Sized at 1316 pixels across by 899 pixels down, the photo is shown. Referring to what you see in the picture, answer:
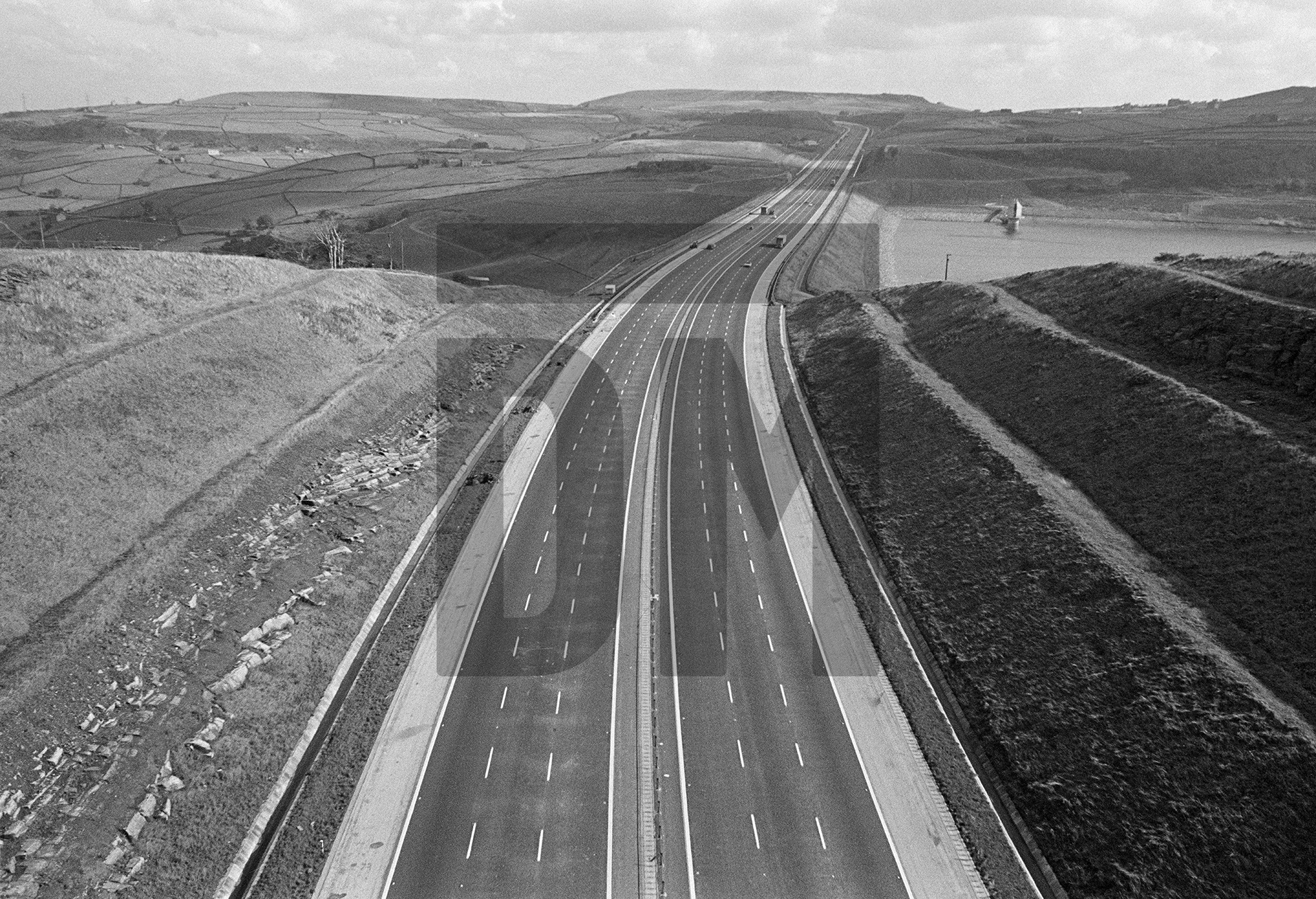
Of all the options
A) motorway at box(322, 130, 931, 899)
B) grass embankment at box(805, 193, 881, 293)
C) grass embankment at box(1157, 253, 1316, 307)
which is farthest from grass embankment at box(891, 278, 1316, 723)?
grass embankment at box(805, 193, 881, 293)

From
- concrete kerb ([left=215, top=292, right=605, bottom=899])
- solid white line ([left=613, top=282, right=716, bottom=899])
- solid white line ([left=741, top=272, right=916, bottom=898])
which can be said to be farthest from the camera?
solid white line ([left=741, top=272, right=916, bottom=898])

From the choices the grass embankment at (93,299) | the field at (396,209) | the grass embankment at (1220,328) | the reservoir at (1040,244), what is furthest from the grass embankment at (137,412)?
the reservoir at (1040,244)

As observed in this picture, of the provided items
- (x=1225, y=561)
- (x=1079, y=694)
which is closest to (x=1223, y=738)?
(x=1079, y=694)

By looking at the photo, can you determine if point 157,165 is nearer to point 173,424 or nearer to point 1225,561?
point 173,424

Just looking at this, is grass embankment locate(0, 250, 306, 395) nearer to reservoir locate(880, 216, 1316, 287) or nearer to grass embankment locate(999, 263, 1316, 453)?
grass embankment locate(999, 263, 1316, 453)

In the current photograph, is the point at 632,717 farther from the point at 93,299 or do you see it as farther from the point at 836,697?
the point at 93,299

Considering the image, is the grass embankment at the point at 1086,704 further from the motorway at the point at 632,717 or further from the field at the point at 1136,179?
the field at the point at 1136,179

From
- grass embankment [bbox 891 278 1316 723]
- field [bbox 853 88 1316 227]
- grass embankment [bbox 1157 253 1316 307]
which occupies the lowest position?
grass embankment [bbox 891 278 1316 723]
